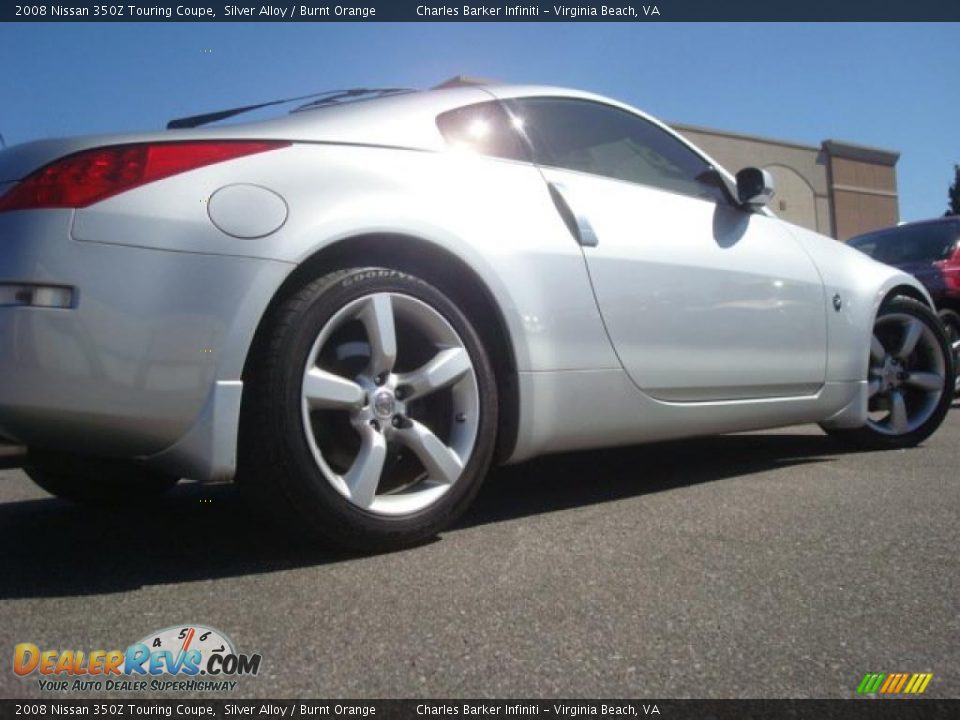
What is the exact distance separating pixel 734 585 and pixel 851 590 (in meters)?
0.25

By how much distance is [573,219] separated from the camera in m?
2.65

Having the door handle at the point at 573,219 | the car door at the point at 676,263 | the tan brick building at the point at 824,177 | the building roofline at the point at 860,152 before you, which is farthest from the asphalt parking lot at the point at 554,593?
the building roofline at the point at 860,152

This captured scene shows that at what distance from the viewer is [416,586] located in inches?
73.6

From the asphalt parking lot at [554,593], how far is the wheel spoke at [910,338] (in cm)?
126

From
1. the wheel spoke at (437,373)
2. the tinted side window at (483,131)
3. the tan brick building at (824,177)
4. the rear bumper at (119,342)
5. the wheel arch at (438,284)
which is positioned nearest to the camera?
the rear bumper at (119,342)

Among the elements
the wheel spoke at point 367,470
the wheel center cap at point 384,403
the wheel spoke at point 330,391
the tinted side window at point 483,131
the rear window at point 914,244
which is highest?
the tinted side window at point 483,131

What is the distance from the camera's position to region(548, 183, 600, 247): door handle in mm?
2641

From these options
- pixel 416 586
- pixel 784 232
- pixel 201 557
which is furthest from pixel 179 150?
pixel 784 232

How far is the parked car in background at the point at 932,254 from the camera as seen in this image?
6852 mm

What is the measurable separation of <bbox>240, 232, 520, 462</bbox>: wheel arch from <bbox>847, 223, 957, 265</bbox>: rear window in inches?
237

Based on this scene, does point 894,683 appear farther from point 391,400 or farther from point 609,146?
point 609,146

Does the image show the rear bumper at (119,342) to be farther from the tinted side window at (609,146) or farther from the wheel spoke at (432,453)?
the tinted side window at (609,146)

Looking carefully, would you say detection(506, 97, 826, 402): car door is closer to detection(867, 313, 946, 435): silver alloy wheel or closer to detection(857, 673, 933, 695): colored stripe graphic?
detection(867, 313, 946, 435): silver alloy wheel
